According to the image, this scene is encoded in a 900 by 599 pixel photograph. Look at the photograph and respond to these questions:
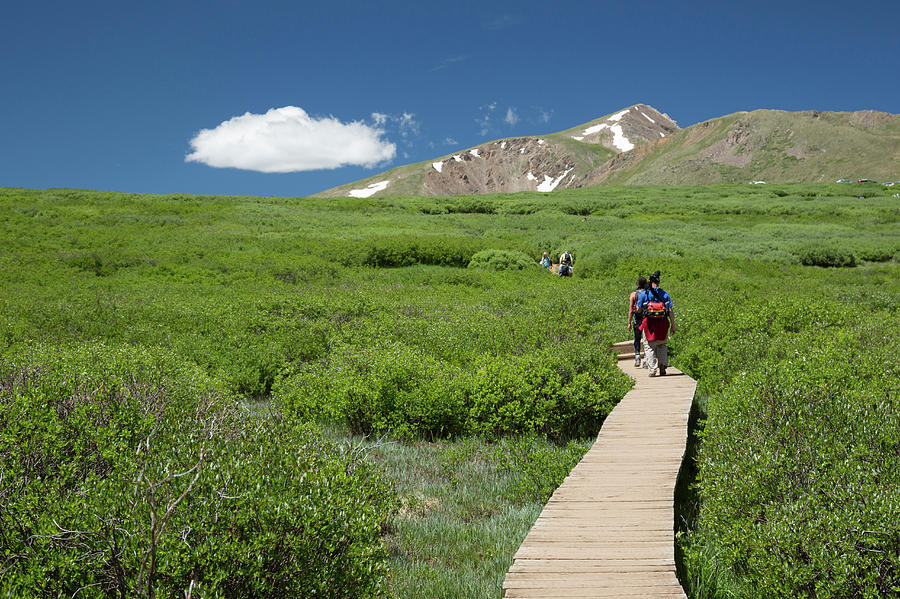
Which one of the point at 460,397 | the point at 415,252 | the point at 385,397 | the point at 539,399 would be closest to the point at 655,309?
the point at 539,399

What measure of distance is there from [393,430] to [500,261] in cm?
1923

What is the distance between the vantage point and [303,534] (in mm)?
3529

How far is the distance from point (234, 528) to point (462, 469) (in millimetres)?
4129

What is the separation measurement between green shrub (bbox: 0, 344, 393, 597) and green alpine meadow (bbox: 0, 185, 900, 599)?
0.07 ft

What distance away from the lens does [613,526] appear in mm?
4836

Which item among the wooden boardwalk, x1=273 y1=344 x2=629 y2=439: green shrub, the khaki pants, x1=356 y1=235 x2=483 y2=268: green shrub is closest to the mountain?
x1=356 y1=235 x2=483 y2=268: green shrub

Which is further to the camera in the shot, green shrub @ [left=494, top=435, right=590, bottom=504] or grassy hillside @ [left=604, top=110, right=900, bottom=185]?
grassy hillside @ [left=604, top=110, right=900, bottom=185]

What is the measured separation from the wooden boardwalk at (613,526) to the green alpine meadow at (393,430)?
1.24 feet

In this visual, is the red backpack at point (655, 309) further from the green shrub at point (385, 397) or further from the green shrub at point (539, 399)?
the green shrub at point (385, 397)

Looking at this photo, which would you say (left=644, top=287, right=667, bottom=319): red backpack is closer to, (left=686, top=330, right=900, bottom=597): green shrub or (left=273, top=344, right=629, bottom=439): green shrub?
(left=273, top=344, right=629, bottom=439): green shrub

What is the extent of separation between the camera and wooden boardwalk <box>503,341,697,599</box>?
13.1 feet

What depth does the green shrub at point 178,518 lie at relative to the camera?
10.6 feet

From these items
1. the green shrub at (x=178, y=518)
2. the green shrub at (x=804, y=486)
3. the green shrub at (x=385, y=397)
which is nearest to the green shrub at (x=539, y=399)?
the green shrub at (x=385, y=397)

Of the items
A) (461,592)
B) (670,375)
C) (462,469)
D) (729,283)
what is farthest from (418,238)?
(461,592)
